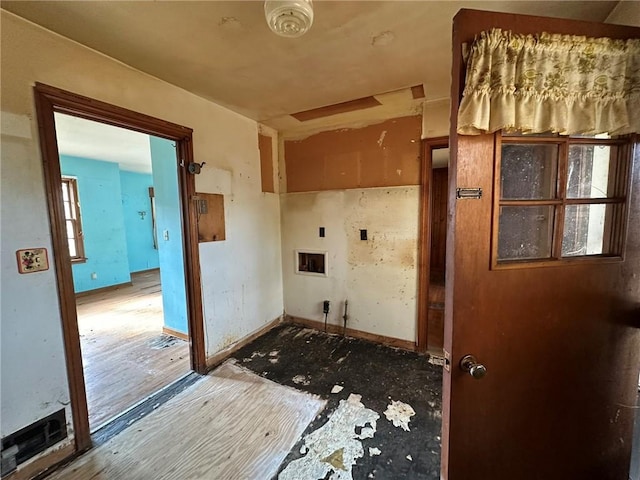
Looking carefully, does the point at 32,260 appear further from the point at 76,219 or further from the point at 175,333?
the point at 76,219

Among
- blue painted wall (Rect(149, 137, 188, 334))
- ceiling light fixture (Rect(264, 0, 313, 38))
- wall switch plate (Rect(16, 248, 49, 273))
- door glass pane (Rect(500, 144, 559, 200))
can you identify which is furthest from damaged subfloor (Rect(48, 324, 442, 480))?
ceiling light fixture (Rect(264, 0, 313, 38))

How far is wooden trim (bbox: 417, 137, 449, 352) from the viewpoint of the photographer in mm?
2408

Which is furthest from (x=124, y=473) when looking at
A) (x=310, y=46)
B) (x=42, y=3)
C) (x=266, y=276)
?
(x=310, y=46)

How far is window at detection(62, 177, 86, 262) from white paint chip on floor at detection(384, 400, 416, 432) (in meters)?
5.48

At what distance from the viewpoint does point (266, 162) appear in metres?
2.99

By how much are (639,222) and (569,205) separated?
24 cm

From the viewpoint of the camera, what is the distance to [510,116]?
2.68ft

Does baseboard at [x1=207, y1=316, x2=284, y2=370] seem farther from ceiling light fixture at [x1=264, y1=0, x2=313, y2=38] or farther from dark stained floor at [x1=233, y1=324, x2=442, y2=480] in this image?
ceiling light fixture at [x1=264, y1=0, x2=313, y2=38]

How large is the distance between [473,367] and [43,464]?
7.28 ft

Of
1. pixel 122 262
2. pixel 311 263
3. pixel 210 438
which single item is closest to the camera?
pixel 210 438

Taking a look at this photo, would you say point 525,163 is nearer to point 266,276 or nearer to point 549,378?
point 549,378

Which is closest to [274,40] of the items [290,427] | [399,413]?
[290,427]

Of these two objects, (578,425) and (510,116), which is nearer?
(510,116)

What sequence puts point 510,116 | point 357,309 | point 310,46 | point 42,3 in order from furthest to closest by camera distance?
point 357,309 → point 310,46 → point 42,3 → point 510,116
